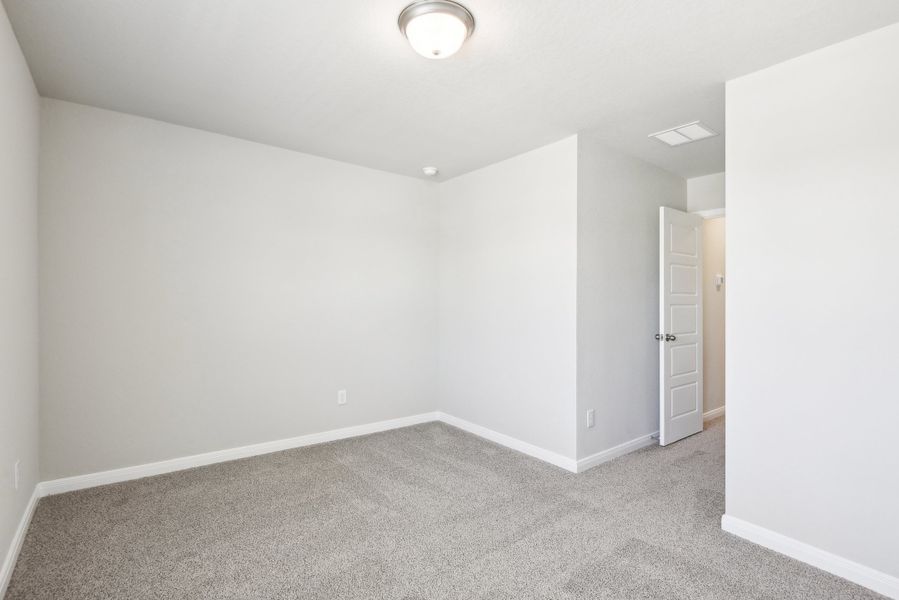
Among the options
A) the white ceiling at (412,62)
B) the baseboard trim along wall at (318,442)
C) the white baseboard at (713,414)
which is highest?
the white ceiling at (412,62)

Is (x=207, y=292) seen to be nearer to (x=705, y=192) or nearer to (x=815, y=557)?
(x=815, y=557)

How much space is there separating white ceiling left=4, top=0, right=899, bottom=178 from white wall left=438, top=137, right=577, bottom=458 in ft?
1.80

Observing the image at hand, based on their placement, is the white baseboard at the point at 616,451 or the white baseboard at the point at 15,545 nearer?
the white baseboard at the point at 15,545

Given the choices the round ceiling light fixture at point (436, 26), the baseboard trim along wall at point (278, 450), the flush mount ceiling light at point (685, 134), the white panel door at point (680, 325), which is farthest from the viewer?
the white panel door at point (680, 325)

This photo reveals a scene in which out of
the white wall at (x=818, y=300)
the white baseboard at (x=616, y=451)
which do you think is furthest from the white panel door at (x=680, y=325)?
the white wall at (x=818, y=300)

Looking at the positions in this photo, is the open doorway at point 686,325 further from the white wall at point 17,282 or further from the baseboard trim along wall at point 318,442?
the white wall at point 17,282

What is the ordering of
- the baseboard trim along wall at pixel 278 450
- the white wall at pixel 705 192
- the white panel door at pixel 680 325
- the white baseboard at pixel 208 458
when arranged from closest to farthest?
the baseboard trim along wall at pixel 278 450
the white baseboard at pixel 208 458
the white panel door at pixel 680 325
the white wall at pixel 705 192

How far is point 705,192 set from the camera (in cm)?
434

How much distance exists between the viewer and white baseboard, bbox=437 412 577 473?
3.44 m

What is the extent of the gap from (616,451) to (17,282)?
398cm

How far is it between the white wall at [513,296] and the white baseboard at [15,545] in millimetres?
3107

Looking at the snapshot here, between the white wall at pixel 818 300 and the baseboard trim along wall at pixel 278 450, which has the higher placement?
the white wall at pixel 818 300

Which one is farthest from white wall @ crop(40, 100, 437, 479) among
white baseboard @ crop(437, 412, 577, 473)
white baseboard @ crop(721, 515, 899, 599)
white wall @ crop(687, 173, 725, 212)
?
white baseboard @ crop(721, 515, 899, 599)

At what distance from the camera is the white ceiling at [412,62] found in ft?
6.46
